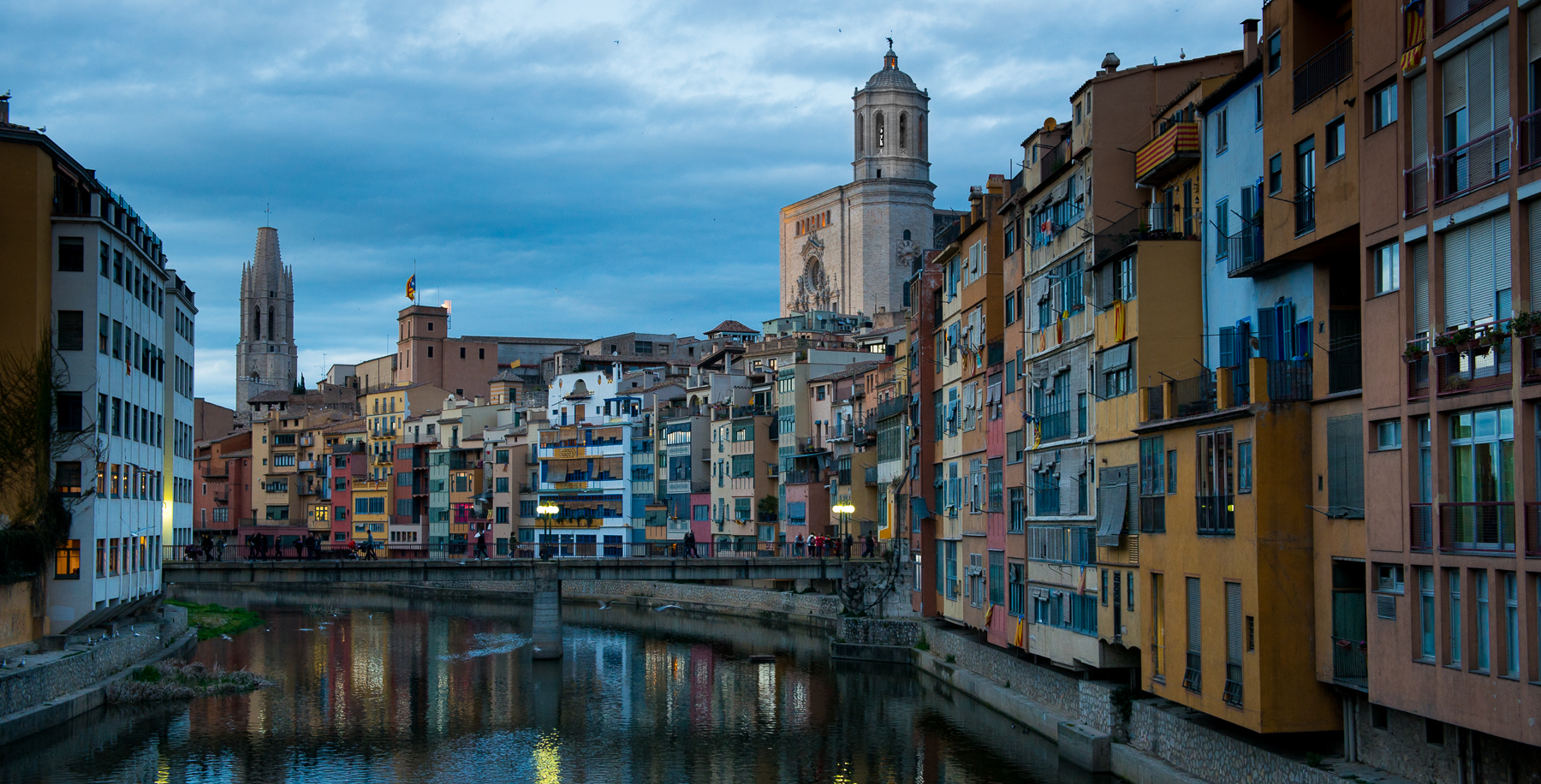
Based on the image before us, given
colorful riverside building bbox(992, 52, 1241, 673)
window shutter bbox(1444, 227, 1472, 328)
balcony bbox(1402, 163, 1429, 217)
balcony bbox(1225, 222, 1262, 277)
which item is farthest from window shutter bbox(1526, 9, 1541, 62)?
colorful riverside building bbox(992, 52, 1241, 673)

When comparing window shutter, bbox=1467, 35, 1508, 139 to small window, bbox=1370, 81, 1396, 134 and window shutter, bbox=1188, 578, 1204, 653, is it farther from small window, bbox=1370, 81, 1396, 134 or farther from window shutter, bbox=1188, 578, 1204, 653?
window shutter, bbox=1188, 578, 1204, 653

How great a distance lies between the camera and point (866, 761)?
37188mm

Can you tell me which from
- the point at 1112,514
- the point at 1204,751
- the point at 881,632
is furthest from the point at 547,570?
the point at 1204,751

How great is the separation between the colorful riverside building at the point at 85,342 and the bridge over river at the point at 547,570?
9.32 m

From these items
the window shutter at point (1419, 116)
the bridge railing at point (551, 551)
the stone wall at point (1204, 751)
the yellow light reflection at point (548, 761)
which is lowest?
the yellow light reflection at point (548, 761)

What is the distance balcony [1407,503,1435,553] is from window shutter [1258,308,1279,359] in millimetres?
6072

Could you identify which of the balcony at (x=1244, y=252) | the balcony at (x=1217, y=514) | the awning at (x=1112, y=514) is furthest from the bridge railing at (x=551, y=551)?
the balcony at (x=1244, y=252)

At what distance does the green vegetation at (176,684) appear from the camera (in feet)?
148

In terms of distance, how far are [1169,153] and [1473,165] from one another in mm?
11656

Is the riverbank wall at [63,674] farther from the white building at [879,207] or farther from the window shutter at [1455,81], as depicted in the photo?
the white building at [879,207]

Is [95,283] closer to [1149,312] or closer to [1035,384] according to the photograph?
[1035,384]

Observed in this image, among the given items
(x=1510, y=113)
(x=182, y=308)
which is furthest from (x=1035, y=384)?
(x=182, y=308)

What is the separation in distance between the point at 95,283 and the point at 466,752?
19137 millimetres

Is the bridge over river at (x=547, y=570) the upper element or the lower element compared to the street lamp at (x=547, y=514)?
lower
